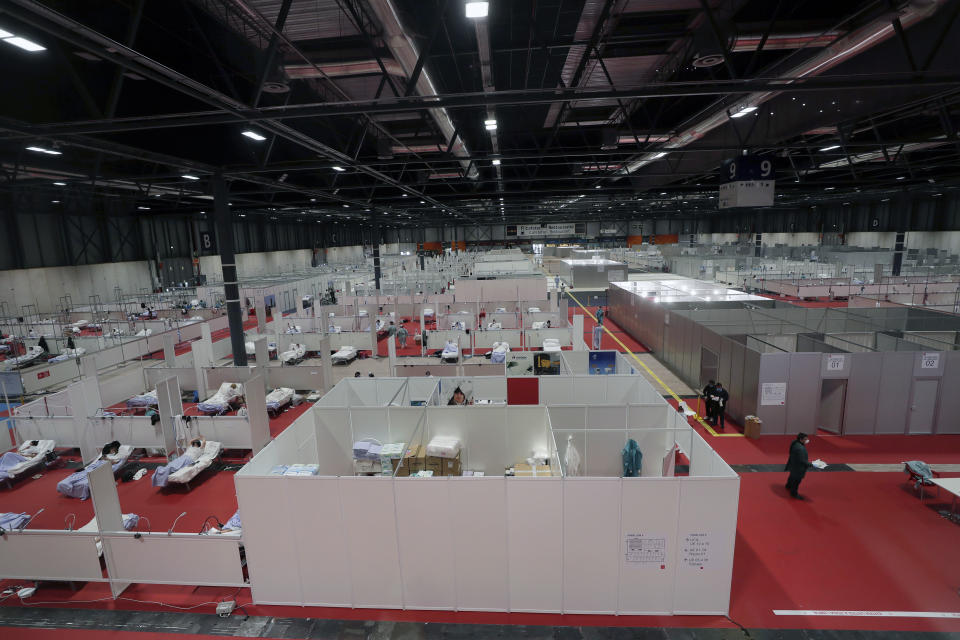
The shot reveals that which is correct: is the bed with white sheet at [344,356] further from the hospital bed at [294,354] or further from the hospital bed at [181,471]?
the hospital bed at [181,471]

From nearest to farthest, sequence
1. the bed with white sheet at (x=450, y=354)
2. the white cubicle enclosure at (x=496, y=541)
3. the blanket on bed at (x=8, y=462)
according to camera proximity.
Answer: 1. the white cubicle enclosure at (x=496, y=541)
2. the blanket on bed at (x=8, y=462)
3. the bed with white sheet at (x=450, y=354)

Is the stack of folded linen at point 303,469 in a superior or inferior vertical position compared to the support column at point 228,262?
inferior

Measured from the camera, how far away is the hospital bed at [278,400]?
45.7 feet

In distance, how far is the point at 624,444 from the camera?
882 centimetres

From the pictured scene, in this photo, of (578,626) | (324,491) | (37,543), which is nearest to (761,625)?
(578,626)

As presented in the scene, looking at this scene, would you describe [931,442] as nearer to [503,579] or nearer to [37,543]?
[503,579]

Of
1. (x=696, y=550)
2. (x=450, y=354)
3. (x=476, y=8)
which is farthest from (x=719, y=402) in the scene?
(x=476, y=8)

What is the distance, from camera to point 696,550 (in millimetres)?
6125

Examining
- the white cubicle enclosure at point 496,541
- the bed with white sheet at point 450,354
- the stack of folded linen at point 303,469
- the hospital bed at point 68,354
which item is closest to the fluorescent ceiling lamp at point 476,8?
the white cubicle enclosure at point 496,541

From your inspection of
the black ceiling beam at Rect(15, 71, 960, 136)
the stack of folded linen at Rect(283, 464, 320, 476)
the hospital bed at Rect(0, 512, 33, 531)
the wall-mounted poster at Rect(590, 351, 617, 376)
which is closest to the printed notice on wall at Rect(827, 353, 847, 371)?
the wall-mounted poster at Rect(590, 351, 617, 376)

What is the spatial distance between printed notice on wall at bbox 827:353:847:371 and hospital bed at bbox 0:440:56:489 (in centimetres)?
2042

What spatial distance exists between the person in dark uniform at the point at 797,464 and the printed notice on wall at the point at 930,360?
566 cm

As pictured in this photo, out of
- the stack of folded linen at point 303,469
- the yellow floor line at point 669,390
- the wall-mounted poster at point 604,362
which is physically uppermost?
the wall-mounted poster at point 604,362

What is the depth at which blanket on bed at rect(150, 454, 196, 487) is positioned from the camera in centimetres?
985
